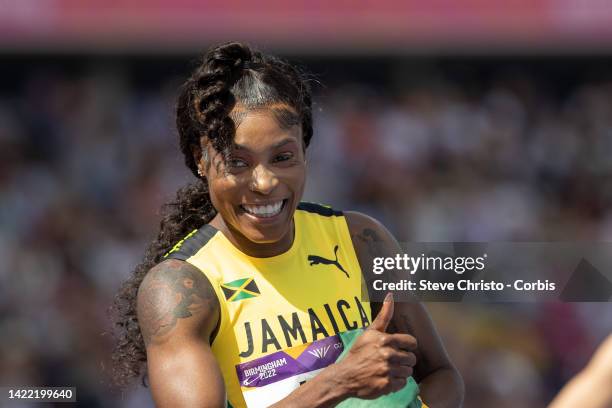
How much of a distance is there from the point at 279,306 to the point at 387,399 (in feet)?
1.39

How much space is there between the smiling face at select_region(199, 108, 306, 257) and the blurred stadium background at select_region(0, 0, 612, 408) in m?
4.42

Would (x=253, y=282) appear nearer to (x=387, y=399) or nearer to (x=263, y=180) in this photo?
(x=263, y=180)

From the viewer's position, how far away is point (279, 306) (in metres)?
3.17

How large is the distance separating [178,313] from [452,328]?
5.19 m

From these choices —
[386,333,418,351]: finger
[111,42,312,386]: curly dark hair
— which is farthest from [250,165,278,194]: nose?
[386,333,418,351]: finger

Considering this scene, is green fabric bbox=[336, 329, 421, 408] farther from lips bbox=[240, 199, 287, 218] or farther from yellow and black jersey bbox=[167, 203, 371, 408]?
lips bbox=[240, 199, 287, 218]

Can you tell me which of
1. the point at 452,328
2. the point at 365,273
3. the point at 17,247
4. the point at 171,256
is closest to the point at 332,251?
the point at 365,273

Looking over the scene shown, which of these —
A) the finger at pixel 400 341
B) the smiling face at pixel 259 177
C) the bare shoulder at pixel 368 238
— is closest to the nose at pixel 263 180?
the smiling face at pixel 259 177

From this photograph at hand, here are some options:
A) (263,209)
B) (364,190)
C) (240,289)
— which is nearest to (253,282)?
(240,289)

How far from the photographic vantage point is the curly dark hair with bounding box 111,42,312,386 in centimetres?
313

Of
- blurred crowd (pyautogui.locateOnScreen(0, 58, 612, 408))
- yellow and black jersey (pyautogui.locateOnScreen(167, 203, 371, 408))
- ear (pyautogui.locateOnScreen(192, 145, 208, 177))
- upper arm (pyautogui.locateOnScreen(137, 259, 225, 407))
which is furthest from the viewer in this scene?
blurred crowd (pyautogui.locateOnScreen(0, 58, 612, 408))

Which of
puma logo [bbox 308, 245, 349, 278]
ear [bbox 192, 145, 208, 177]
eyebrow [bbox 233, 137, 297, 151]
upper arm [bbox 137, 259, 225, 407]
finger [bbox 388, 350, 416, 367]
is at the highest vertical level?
ear [bbox 192, 145, 208, 177]

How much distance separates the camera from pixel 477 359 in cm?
793

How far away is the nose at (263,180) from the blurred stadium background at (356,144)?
179 inches
